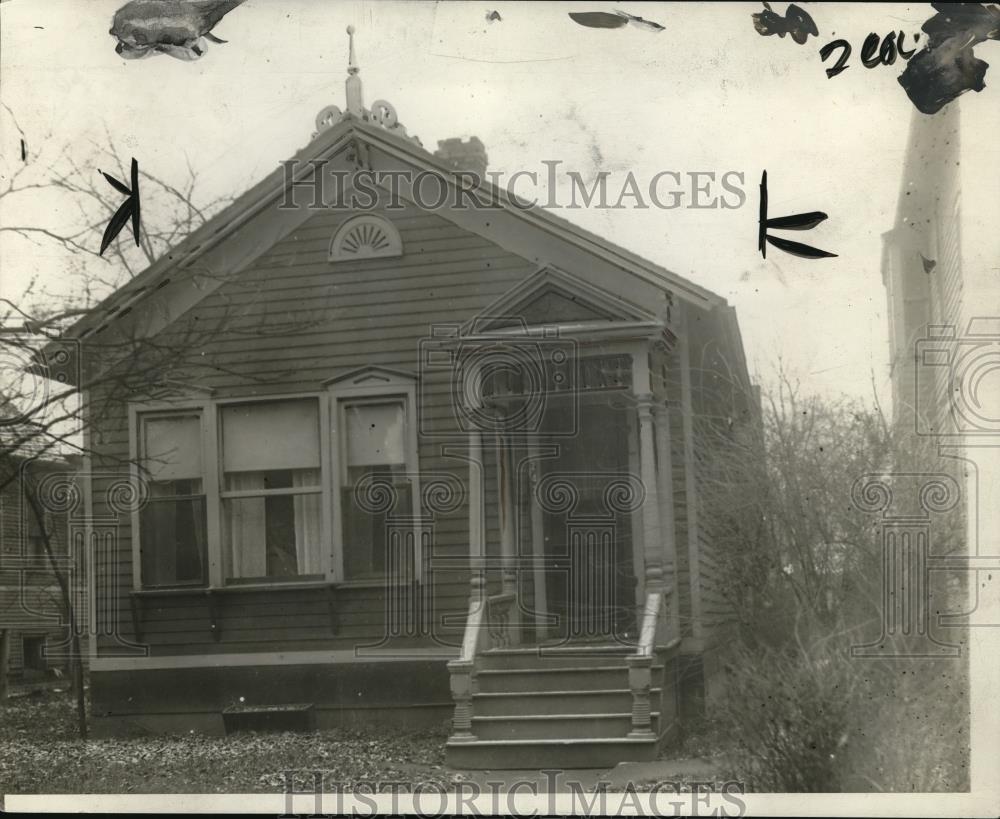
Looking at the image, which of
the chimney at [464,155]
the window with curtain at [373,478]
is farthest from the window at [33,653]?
the chimney at [464,155]

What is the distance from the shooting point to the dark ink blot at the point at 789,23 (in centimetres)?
703

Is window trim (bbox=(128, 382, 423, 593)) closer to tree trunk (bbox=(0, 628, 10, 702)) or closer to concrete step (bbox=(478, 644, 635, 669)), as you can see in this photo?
concrete step (bbox=(478, 644, 635, 669))

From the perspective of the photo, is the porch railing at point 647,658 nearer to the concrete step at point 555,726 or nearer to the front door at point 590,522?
the concrete step at point 555,726

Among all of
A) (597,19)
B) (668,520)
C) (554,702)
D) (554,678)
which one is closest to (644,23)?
(597,19)

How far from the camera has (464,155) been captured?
7.36m

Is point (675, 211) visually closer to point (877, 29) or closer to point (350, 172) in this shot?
point (877, 29)

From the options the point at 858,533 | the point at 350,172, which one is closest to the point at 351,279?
the point at 350,172

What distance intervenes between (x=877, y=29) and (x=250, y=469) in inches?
189

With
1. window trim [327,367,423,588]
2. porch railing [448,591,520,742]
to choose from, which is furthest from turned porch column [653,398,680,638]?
window trim [327,367,423,588]

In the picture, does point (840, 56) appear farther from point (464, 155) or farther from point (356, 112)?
point (356, 112)

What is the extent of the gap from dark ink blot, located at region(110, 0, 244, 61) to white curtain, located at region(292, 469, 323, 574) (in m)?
2.84

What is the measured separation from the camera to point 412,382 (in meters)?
7.42

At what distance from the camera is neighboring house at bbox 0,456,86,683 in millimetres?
7625

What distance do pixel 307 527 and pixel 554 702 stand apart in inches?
76.7
